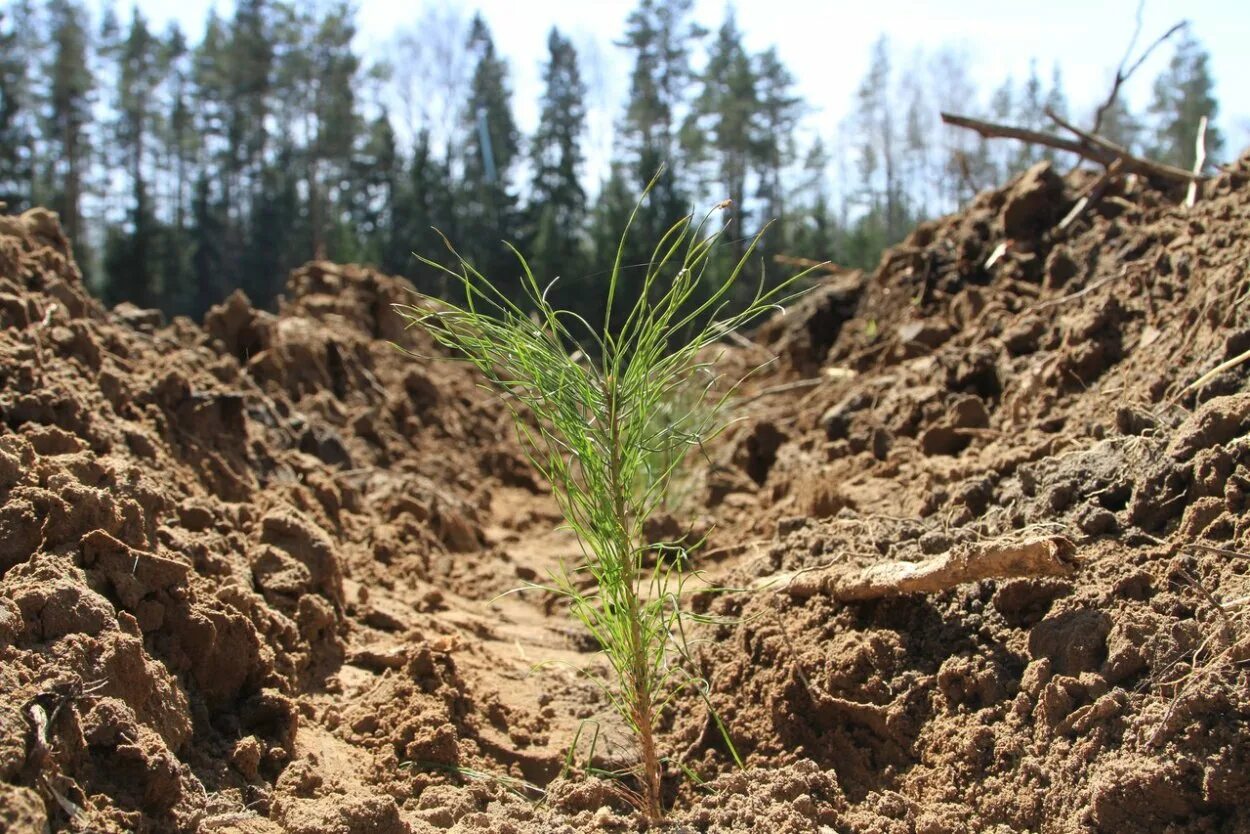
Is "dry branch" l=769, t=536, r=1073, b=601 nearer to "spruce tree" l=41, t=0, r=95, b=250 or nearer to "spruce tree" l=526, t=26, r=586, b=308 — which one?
"spruce tree" l=526, t=26, r=586, b=308

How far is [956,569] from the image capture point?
274cm

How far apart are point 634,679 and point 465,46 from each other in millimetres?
40676

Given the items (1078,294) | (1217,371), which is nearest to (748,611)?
(1217,371)

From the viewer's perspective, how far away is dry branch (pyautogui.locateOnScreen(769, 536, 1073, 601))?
2652 mm

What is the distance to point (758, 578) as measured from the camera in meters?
3.49

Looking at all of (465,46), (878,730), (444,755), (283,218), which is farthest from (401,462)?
(465,46)

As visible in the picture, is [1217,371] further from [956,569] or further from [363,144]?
[363,144]

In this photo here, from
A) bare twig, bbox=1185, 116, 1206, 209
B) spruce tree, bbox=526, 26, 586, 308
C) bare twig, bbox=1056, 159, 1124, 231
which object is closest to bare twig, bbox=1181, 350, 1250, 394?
bare twig, bbox=1185, 116, 1206, 209

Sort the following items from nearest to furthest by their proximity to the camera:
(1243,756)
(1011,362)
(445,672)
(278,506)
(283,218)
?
1. (1243,756)
2. (445,672)
3. (278,506)
4. (1011,362)
5. (283,218)

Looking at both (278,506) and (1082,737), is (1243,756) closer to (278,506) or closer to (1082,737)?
(1082,737)

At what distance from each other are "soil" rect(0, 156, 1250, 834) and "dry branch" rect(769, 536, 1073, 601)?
0.06ft

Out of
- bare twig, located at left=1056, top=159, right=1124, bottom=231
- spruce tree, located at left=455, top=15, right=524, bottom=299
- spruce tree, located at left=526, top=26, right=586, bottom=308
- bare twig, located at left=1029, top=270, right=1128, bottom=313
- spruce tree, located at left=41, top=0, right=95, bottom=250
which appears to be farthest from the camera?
spruce tree, located at left=41, top=0, right=95, bottom=250

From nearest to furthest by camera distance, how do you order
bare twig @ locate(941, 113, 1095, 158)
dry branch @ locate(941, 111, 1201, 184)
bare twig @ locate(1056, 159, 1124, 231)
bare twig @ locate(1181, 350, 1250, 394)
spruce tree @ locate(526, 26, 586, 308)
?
bare twig @ locate(1181, 350, 1250, 394) → dry branch @ locate(941, 111, 1201, 184) → bare twig @ locate(1056, 159, 1124, 231) → bare twig @ locate(941, 113, 1095, 158) → spruce tree @ locate(526, 26, 586, 308)

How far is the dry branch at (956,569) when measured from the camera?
8.70ft
